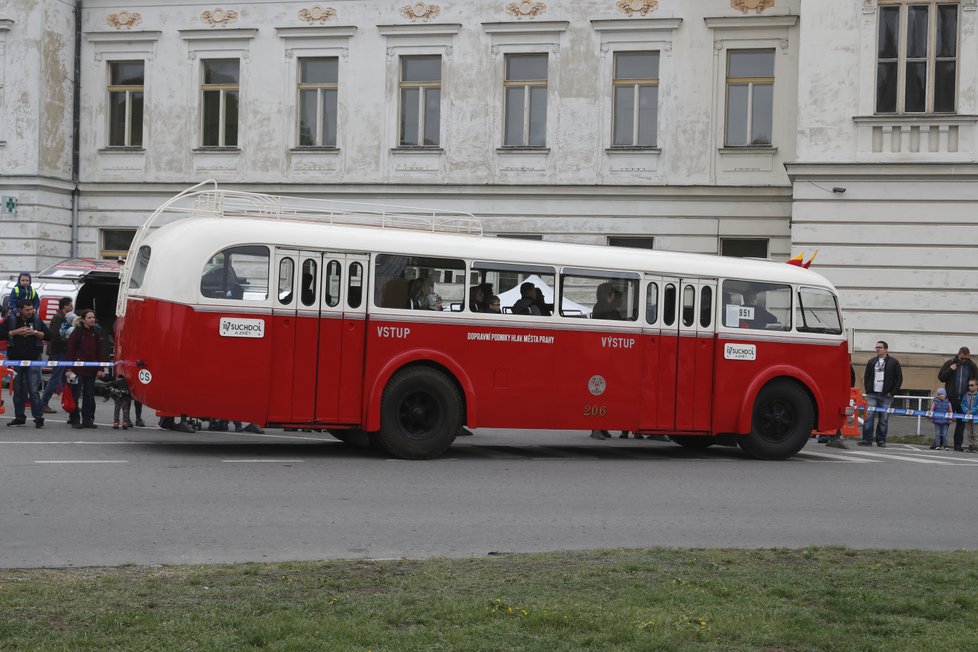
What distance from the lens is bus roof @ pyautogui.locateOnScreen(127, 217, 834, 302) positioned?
15.6 m

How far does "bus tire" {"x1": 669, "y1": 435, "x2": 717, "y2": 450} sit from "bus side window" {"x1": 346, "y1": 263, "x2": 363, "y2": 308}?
592 cm

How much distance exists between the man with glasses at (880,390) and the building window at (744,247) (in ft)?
21.3

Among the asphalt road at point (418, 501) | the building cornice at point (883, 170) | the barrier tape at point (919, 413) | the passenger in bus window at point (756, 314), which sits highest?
the building cornice at point (883, 170)

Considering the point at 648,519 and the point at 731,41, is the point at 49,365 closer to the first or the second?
the point at 648,519

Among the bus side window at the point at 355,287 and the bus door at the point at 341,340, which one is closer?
the bus door at the point at 341,340

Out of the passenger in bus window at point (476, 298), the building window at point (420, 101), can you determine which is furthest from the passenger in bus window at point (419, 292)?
the building window at point (420, 101)

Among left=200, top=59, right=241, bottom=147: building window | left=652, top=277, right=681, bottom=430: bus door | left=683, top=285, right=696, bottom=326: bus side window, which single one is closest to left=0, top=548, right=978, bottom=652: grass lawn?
left=652, top=277, right=681, bottom=430: bus door

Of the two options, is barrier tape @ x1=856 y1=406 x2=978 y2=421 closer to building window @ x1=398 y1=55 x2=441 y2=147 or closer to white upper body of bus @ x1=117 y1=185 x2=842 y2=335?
white upper body of bus @ x1=117 y1=185 x2=842 y2=335

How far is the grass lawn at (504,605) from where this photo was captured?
21.8ft

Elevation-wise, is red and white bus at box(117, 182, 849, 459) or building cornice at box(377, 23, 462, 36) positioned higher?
building cornice at box(377, 23, 462, 36)

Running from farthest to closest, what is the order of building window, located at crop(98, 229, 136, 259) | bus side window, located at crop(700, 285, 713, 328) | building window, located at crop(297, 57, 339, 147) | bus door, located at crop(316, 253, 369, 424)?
1. building window, located at crop(98, 229, 136, 259)
2. building window, located at crop(297, 57, 339, 147)
3. bus side window, located at crop(700, 285, 713, 328)
4. bus door, located at crop(316, 253, 369, 424)

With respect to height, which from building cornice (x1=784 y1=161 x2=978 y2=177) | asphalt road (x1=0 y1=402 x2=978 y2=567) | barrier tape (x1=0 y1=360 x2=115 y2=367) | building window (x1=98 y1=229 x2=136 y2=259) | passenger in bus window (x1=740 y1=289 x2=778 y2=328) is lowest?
asphalt road (x1=0 y1=402 x2=978 y2=567)

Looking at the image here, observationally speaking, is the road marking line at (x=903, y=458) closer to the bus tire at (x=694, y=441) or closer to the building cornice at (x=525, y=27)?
the bus tire at (x=694, y=441)

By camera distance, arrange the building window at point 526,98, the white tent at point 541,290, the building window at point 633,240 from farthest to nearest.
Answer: the building window at point 526,98 → the building window at point 633,240 → the white tent at point 541,290
